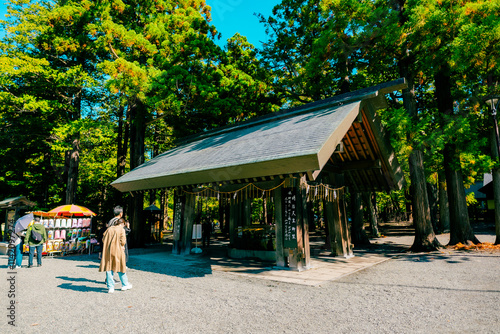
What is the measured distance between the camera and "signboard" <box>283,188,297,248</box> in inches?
326

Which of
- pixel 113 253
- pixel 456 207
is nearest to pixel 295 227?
pixel 113 253

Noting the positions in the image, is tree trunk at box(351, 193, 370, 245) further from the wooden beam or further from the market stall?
the market stall

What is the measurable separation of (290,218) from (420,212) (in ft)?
22.6

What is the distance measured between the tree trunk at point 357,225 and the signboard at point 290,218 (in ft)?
28.1

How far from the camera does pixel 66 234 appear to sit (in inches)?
498

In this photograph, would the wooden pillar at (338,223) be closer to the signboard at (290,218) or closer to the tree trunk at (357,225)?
the signboard at (290,218)

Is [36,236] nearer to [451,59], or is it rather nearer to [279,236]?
[279,236]

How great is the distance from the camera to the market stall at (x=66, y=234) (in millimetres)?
12070

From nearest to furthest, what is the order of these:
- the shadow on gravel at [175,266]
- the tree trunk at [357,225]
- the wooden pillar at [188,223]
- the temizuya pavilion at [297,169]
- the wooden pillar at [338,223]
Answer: the temizuya pavilion at [297,169]
the shadow on gravel at [175,266]
the wooden pillar at [338,223]
the wooden pillar at [188,223]
the tree trunk at [357,225]

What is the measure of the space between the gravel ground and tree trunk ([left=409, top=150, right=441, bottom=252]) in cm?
345

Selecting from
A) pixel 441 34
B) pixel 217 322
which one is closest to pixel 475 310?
pixel 217 322

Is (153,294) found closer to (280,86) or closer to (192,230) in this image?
(192,230)

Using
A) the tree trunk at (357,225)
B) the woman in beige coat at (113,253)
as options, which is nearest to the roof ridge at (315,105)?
the tree trunk at (357,225)

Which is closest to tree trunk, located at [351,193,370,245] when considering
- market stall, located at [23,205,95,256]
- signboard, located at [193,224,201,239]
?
signboard, located at [193,224,201,239]
